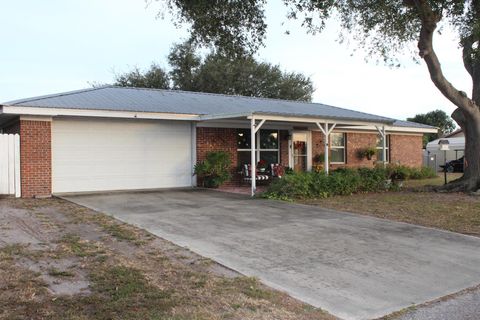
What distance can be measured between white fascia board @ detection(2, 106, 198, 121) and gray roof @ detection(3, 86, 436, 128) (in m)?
0.11

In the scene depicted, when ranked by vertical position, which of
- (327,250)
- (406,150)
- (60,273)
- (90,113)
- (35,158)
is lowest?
(327,250)

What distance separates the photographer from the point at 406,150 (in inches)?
997

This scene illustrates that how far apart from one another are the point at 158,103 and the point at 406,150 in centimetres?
1462

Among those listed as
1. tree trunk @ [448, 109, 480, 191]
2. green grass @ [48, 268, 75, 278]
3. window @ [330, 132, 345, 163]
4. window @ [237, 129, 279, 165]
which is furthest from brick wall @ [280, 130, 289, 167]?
green grass @ [48, 268, 75, 278]

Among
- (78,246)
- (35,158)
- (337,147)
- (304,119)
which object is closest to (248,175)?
(304,119)

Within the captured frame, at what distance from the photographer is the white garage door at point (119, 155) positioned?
1433 cm

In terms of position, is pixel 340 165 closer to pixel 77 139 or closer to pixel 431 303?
pixel 77 139

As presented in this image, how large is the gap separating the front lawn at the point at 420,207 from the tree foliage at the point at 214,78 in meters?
26.3

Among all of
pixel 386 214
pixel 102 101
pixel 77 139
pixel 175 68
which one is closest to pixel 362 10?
pixel 386 214

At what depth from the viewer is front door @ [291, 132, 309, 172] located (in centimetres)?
1981

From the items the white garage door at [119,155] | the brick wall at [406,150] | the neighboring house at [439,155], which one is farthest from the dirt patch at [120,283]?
the neighboring house at [439,155]

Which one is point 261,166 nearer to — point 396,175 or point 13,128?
point 396,175

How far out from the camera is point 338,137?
22.0 metres

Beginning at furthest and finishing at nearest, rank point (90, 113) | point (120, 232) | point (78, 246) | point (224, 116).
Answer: point (224, 116) < point (90, 113) < point (120, 232) < point (78, 246)
